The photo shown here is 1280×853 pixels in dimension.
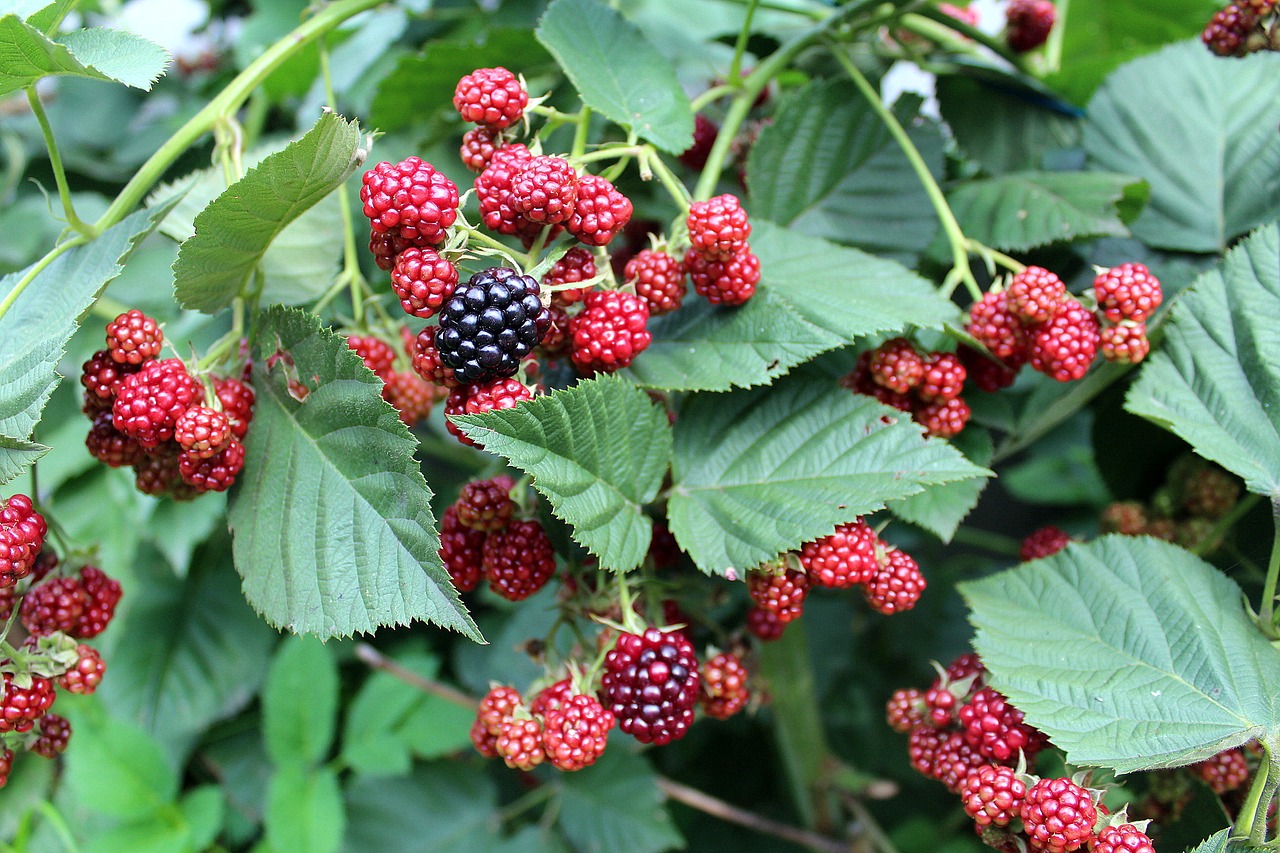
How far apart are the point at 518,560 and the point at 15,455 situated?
34cm

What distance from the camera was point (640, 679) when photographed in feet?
2.11

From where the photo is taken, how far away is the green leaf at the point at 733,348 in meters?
0.67

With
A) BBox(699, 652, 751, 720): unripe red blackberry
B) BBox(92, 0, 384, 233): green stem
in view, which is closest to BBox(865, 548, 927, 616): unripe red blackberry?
BBox(699, 652, 751, 720): unripe red blackberry

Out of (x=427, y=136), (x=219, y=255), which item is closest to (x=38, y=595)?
(x=219, y=255)

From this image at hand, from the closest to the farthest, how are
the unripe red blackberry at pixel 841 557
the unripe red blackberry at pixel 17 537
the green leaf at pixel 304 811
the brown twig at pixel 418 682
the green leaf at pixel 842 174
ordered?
the unripe red blackberry at pixel 17 537
the unripe red blackberry at pixel 841 557
the green leaf at pixel 842 174
the green leaf at pixel 304 811
the brown twig at pixel 418 682

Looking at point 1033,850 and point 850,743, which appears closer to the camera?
point 1033,850

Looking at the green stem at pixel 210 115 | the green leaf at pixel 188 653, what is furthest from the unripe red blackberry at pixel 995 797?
the green leaf at pixel 188 653

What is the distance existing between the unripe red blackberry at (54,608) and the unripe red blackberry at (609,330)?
429mm

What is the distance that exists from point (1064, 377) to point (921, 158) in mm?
327

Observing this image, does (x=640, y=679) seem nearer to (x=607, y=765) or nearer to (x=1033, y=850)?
(x=1033, y=850)

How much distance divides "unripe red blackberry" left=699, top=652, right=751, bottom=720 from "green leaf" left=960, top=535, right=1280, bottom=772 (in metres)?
0.19

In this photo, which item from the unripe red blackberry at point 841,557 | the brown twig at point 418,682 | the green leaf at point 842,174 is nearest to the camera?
the unripe red blackberry at point 841,557

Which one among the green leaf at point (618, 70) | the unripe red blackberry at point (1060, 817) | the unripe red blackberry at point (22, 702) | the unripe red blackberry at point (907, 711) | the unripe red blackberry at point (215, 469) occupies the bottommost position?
the unripe red blackberry at point (907, 711)

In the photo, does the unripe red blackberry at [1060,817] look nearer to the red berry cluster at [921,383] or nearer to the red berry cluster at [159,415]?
the red berry cluster at [921,383]
